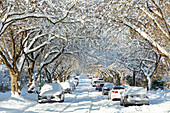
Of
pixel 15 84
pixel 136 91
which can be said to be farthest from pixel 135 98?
pixel 15 84

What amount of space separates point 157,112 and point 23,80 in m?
41.0

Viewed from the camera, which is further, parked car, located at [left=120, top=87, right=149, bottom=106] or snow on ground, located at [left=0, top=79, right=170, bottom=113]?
parked car, located at [left=120, top=87, right=149, bottom=106]

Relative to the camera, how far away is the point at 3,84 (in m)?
46.6

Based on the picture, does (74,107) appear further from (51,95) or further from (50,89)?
(50,89)

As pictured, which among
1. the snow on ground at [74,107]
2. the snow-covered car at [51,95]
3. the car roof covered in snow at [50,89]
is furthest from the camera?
the car roof covered in snow at [50,89]

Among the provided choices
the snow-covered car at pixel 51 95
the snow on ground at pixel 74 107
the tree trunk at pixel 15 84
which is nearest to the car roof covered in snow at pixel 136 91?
the snow on ground at pixel 74 107

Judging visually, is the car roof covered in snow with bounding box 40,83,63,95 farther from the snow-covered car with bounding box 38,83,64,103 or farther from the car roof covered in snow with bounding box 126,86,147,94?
the car roof covered in snow with bounding box 126,86,147,94

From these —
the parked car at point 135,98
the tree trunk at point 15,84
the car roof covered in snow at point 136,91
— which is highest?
the tree trunk at point 15,84

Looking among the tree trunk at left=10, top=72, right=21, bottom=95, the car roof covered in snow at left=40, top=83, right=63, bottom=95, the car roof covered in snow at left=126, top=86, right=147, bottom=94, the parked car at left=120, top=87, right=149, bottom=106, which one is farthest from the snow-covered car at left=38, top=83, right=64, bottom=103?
the car roof covered in snow at left=126, top=86, right=147, bottom=94

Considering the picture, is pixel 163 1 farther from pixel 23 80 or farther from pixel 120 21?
pixel 23 80

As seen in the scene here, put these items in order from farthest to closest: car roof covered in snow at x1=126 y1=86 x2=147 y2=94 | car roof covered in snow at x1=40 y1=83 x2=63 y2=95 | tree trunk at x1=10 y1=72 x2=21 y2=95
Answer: tree trunk at x1=10 y1=72 x2=21 y2=95
car roof covered in snow at x1=40 y1=83 x2=63 y2=95
car roof covered in snow at x1=126 y1=86 x2=147 y2=94

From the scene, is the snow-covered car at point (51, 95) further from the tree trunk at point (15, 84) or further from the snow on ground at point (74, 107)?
the tree trunk at point (15, 84)

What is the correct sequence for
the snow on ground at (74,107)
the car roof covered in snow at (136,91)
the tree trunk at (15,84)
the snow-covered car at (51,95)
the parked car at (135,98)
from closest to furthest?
the snow on ground at (74,107)
the parked car at (135,98)
the car roof covered in snow at (136,91)
the snow-covered car at (51,95)
the tree trunk at (15,84)

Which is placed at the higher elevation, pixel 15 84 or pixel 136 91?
pixel 15 84
